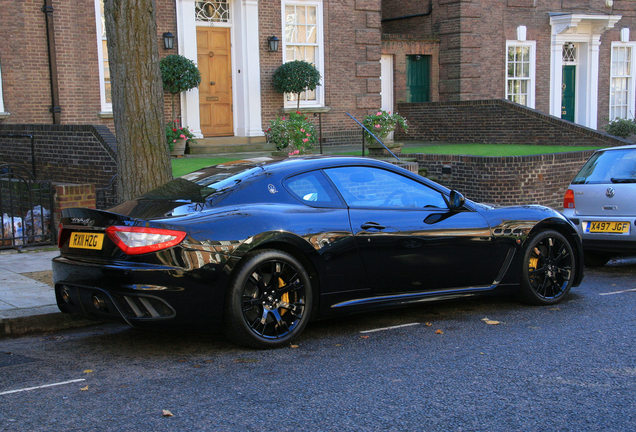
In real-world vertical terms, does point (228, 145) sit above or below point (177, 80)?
below

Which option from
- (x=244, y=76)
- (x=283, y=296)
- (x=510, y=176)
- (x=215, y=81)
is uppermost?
(x=244, y=76)

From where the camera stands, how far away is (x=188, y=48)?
60.7ft

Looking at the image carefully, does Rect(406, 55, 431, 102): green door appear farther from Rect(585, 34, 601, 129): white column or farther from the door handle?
the door handle

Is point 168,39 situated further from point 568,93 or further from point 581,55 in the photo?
point 581,55

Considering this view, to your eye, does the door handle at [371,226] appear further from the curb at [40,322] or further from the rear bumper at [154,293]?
the curb at [40,322]

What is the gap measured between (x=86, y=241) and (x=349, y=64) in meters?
16.5

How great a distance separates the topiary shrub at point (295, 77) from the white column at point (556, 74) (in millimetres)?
11150

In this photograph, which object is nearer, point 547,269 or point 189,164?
point 547,269

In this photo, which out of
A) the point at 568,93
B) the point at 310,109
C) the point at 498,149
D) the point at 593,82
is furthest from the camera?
the point at 568,93

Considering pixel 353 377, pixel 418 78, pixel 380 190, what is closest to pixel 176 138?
pixel 418 78

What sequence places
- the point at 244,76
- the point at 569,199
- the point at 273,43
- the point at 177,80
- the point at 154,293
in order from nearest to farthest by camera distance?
1. the point at 154,293
2. the point at 569,199
3. the point at 177,80
4. the point at 244,76
5. the point at 273,43

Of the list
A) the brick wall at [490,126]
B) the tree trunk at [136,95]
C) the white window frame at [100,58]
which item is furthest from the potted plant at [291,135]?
the brick wall at [490,126]

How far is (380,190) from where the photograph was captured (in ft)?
21.4

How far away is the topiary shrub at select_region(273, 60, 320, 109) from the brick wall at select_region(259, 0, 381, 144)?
589mm
